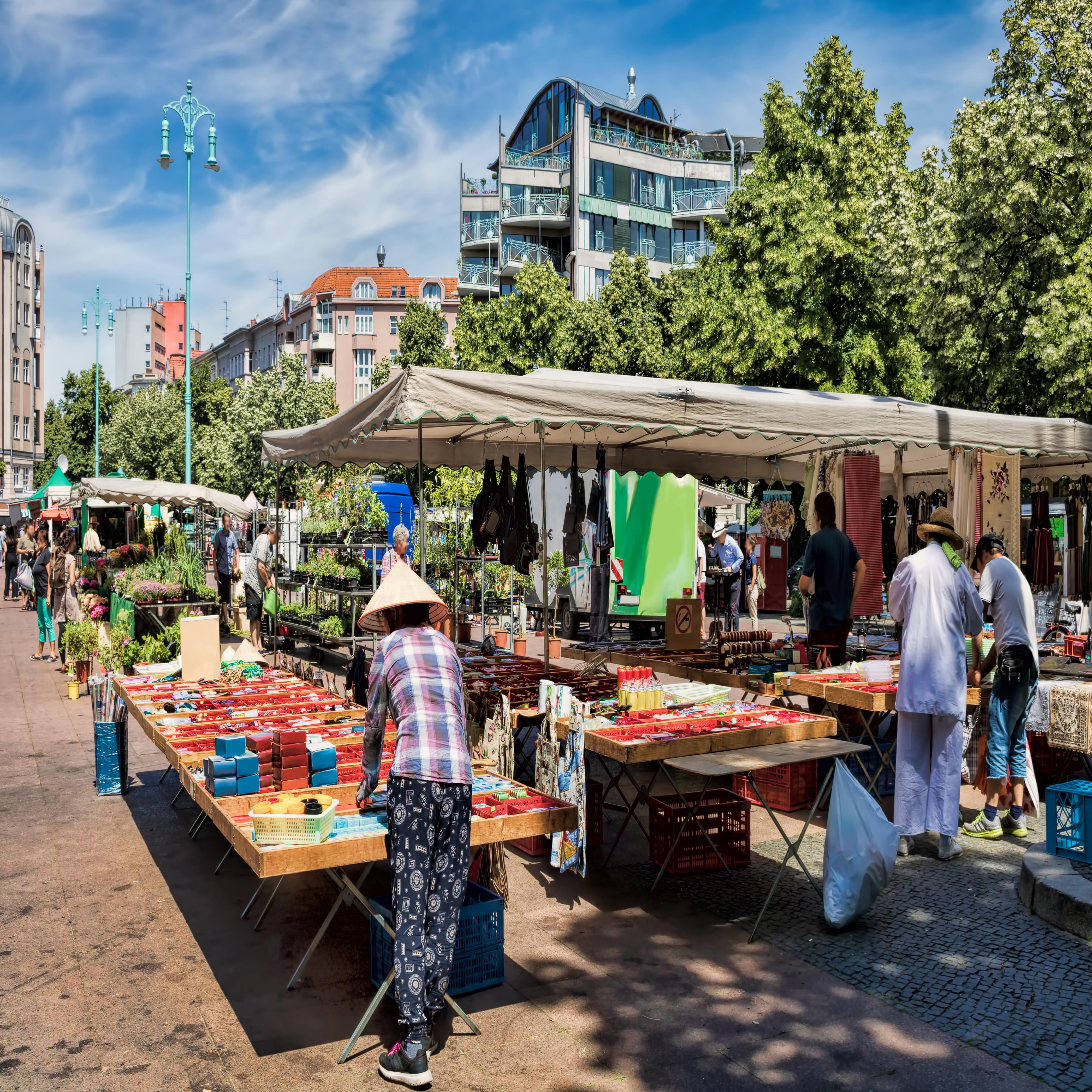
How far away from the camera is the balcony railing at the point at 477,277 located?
154ft

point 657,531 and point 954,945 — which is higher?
point 657,531

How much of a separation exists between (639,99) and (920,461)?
139ft

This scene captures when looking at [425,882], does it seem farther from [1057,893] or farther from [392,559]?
[392,559]

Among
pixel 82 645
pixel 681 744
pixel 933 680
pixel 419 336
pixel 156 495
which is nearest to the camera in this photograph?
pixel 681 744

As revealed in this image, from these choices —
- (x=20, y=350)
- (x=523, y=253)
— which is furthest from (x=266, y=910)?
Answer: (x=20, y=350)

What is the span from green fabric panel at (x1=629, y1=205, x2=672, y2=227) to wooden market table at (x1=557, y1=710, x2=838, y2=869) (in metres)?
41.2

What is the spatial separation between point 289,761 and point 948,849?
13.2 ft

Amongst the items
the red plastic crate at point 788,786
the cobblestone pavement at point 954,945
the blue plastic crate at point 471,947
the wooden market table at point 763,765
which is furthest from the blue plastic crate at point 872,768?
the blue plastic crate at point 471,947

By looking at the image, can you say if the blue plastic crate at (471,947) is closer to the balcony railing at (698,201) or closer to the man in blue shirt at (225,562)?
the man in blue shirt at (225,562)

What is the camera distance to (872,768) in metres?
8.06

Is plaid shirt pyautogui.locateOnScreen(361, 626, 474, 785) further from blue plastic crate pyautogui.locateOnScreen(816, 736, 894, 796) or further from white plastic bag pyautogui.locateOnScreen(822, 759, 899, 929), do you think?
blue plastic crate pyautogui.locateOnScreen(816, 736, 894, 796)

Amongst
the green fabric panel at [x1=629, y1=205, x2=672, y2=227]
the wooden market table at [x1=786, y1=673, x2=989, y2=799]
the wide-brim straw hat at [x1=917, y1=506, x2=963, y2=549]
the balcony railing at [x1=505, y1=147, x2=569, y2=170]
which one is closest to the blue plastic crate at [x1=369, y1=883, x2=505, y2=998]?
the wooden market table at [x1=786, y1=673, x2=989, y2=799]

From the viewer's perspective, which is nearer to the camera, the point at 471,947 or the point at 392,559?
the point at 471,947

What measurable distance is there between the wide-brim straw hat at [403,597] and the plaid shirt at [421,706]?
0.09 meters
